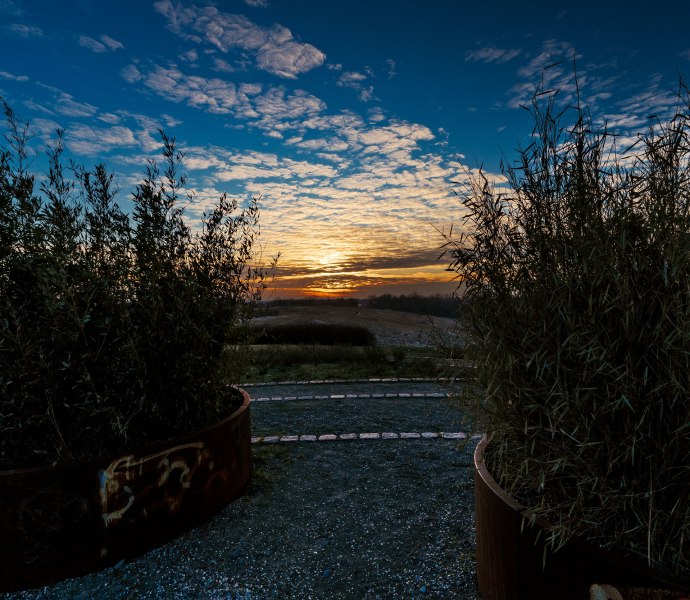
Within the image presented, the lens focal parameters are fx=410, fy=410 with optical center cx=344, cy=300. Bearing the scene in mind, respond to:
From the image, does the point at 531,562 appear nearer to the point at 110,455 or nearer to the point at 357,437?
the point at 110,455

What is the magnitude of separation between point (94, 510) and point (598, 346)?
9.95 ft

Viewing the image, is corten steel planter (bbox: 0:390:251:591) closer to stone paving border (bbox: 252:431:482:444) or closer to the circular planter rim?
the circular planter rim

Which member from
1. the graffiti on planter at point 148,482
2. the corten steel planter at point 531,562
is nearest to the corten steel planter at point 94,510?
the graffiti on planter at point 148,482

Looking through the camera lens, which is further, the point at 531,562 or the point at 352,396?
the point at 352,396

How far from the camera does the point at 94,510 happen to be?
262 cm

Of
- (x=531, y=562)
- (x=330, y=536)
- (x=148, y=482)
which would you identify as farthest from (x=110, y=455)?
(x=531, y=562)

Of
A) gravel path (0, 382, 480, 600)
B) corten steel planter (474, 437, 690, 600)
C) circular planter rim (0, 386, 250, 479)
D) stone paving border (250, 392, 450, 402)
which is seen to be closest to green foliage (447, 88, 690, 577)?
corten steel planter (474, 437, 690, 600)

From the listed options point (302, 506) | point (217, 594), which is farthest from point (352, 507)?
point (217, 594)

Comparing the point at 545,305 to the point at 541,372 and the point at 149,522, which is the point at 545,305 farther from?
the point at 149,522

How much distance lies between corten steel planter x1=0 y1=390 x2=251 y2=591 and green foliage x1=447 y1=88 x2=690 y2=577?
2276 mm

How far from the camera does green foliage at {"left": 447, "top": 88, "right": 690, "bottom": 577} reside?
1.67 metres

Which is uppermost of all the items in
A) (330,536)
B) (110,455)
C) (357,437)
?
(110,455)

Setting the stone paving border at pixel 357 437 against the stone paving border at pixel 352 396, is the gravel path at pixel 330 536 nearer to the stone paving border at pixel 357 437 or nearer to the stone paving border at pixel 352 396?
the stone paving border at pixel 357 437

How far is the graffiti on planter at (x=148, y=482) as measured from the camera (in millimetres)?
2662
